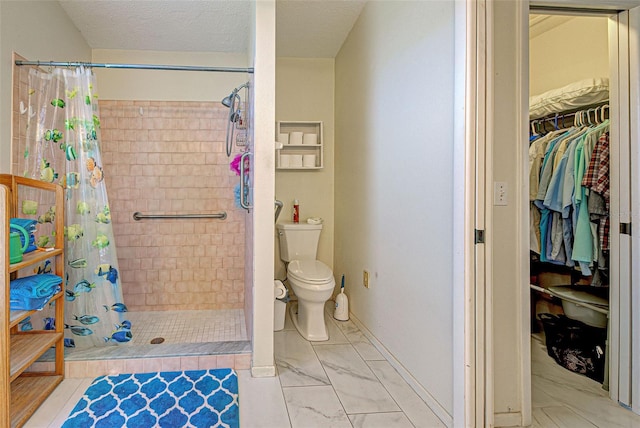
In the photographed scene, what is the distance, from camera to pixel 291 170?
3.67m

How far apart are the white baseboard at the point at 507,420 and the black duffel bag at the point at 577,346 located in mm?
759

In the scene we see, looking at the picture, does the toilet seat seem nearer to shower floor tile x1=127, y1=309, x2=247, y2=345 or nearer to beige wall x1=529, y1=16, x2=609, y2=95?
shower floor tile x1=127, y1=309, x2=247, y2=345

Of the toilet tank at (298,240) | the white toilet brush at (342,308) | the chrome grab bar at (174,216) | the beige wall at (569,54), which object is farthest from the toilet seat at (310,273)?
the beige wall at (569,54)

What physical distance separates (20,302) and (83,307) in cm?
54

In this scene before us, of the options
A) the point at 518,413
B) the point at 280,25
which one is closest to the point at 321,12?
the point at 280,25

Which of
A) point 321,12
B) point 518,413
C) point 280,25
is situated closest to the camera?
point 518,413

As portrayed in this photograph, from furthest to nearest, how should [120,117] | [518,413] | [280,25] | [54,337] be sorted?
[120,117] → [280,25] → [54,337] → [518,413]

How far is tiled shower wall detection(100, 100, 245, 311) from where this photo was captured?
335cm

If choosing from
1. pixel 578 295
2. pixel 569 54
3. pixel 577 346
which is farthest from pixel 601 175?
pixel 569 54

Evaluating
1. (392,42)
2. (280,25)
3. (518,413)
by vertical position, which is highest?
(280,25)

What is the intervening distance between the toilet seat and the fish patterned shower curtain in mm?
1195

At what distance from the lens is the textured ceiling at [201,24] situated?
269 cm

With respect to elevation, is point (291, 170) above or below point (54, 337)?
above

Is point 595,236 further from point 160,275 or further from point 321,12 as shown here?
point 160,275
